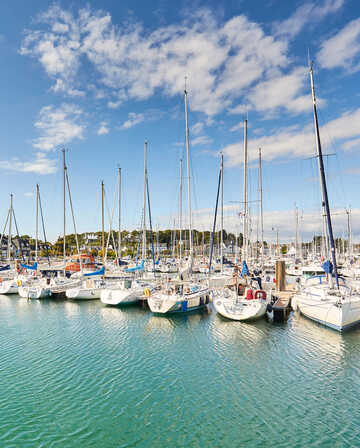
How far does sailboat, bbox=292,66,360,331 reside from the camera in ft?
63.0

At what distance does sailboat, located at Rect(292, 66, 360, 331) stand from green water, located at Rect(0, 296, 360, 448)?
0.91 m

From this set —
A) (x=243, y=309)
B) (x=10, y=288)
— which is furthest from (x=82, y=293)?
(x=243, y=309)

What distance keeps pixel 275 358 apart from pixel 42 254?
343 feet

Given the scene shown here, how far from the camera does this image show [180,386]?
40.5ft

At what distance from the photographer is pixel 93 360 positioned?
1520 cm

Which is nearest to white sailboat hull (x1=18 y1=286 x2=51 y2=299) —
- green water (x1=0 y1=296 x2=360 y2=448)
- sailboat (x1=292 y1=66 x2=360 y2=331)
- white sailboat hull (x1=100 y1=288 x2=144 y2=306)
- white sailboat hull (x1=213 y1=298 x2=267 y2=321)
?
white sailboat hull (x1=100 y1=288 x2=144 y2=306)

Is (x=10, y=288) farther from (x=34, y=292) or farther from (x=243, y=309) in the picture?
Result: (x=243, y=309)

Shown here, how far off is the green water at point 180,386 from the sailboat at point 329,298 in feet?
2.99

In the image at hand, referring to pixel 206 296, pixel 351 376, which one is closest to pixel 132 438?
pixel 351 376

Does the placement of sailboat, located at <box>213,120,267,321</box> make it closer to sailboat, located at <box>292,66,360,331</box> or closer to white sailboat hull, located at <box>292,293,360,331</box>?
sailboat, located at <box>292,66,360,331</box>

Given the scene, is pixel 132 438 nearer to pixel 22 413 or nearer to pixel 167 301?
pixel 22 413

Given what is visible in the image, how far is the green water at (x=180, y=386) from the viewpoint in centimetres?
928

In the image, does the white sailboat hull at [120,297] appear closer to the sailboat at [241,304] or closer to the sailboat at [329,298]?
the sailboat at [241,304]

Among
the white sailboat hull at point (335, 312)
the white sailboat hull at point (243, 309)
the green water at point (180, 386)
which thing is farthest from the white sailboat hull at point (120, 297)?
the white sailboat hull at point (335, 312)
